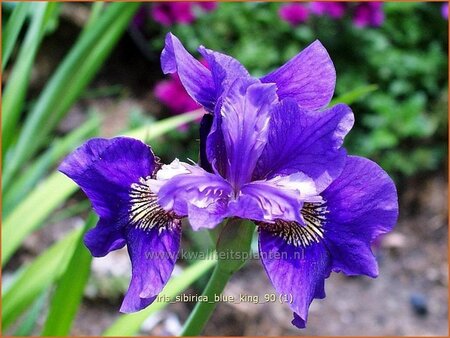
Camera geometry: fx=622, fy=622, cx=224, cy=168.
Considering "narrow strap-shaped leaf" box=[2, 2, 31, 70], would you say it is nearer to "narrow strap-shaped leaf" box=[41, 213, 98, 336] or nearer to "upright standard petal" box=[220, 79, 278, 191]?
"narrow strap-shaped leaf" box=[41, 213, 98, 336]

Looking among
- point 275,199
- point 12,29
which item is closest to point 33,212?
point 12,29

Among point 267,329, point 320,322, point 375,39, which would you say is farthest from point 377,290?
point 375,39

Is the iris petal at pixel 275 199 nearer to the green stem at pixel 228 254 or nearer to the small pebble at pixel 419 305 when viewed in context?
the green stem at pixel 228 254

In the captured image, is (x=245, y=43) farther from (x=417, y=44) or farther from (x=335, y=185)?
(x=335, y=185)

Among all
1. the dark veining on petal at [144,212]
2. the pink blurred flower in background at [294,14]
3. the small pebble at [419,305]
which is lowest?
the small pebble at [419,305]

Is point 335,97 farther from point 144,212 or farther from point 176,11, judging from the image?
point 144,212
